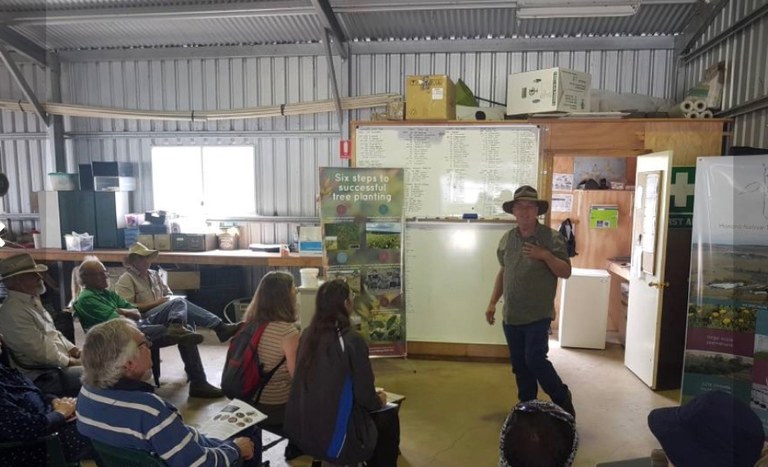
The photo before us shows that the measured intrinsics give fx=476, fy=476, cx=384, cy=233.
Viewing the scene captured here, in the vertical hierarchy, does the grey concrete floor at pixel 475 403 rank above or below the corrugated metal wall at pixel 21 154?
below

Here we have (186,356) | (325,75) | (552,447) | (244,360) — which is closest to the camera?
(552,447)

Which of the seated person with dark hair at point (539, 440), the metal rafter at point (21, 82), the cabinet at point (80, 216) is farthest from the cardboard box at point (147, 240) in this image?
the seated person with dark hair at point (539, 440)

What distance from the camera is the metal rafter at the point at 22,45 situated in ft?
18.8

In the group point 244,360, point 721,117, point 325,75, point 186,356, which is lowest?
point 186,356

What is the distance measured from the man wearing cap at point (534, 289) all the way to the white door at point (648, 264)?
123 cm

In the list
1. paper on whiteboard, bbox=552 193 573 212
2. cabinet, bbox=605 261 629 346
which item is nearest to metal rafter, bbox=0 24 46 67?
paper on whiteboard, bbox=552 193 573 212

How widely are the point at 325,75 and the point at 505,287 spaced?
392 cm

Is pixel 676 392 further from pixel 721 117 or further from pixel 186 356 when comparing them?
pixel 186 356

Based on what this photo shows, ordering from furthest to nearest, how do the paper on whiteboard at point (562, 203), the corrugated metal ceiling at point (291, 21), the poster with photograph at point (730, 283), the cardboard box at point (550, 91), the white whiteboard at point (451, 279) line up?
the paper on whiteboard at point (562, 203) < the corrugated metal ceiling at point (291, 21) < the white whiteboard at point (451, 279) < the cardboard box at point (550, 91) < the poster with photograph at point (730, 283)

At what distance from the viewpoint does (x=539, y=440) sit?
1282mm

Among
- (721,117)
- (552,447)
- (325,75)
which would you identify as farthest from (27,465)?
(721,117)

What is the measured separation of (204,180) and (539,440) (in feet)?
19.8

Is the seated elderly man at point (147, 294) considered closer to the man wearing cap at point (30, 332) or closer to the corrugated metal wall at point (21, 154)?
the man wearing cap at point (30, 332)

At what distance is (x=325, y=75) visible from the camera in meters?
6.06
